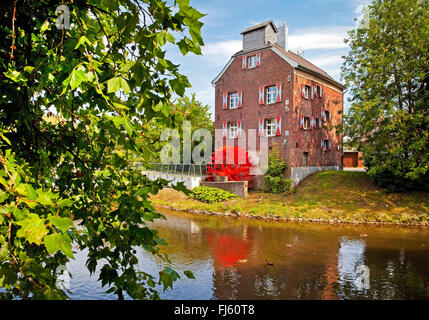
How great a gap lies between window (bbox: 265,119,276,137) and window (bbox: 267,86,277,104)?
4.78 ft

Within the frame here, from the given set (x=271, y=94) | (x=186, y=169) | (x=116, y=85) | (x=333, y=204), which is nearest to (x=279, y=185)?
(x=333, y=204)

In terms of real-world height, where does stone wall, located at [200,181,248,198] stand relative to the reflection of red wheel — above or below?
below

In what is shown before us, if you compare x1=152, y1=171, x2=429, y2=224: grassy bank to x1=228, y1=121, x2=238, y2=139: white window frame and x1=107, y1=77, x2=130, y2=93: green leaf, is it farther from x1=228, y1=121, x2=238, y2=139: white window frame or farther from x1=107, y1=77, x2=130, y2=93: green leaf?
x1=107, y1=77, x2=130, y2=93: green leaf

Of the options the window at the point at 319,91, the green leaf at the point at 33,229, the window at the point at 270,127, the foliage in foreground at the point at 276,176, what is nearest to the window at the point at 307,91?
the window at the point at 319,91

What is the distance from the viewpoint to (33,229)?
150 cm

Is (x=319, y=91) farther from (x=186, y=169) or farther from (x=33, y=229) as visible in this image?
(x=33, y=229)

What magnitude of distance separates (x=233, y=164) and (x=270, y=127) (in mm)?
4039

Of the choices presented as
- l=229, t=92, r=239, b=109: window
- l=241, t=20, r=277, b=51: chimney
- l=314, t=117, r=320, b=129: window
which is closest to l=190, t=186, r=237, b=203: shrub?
l=229, t=92, r=239, b=109: window

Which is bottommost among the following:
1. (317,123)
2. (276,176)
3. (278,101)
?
(276,176)

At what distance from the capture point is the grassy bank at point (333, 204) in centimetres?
1597

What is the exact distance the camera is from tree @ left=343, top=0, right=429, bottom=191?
16.5 m

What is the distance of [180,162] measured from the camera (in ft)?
94.3
